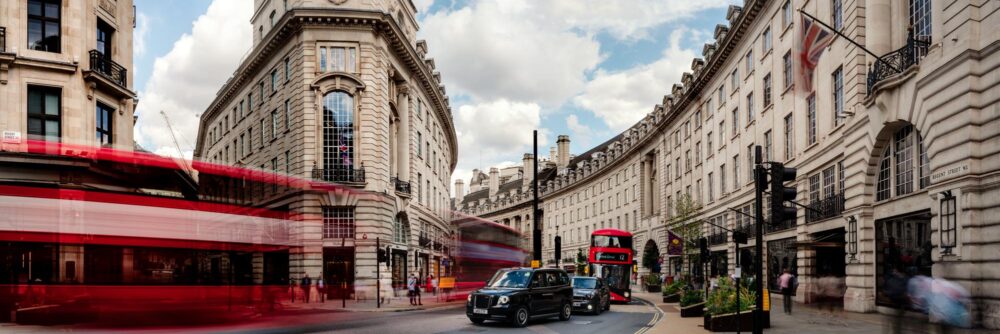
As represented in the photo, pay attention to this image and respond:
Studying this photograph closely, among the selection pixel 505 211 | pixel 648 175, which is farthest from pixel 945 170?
pixel 505 211

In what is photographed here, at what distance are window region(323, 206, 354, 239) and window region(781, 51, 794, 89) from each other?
23.0 m

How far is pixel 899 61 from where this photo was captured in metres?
23.6

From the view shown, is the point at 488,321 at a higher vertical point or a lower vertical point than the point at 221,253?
lower

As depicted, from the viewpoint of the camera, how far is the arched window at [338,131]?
44.1 m

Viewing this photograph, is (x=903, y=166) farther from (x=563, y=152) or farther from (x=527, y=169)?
(x=527, y=169)

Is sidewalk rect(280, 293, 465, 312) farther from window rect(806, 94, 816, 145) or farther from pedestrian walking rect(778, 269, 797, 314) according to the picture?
window rect(806, 94, 816, 145)

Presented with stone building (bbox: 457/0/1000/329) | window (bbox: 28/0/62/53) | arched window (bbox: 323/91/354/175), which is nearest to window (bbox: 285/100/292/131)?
arched window (bbox: 323/91/354/175)

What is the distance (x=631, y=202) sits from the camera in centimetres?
8131

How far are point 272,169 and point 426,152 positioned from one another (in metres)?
12.9

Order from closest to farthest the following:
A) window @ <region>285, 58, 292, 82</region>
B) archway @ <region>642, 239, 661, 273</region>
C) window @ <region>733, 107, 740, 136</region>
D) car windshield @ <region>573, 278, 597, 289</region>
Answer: car windshield @ <region>573, 278, 597, 289</region> → window @ <region>285, 58, 292, 82</region> → window @ <region>733, 107, 740, 136</region> → archway @ <region>642, 239, 661, 273</region>

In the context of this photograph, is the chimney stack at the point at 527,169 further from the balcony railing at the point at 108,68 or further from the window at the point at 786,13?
the balcony railing at the point at 108,68

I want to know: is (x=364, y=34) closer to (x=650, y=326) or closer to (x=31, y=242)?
(x=650, y=326)

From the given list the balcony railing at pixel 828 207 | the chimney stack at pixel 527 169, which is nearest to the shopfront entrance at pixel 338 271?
the balcony railing at pixel 828 207

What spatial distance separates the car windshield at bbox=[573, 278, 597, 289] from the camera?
28.4m
